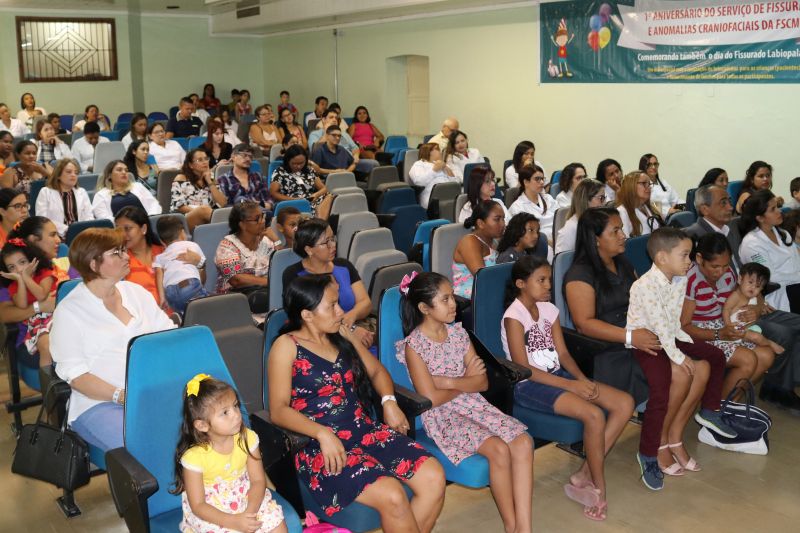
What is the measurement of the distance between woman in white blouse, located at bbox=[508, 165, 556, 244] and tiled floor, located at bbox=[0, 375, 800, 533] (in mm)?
2428

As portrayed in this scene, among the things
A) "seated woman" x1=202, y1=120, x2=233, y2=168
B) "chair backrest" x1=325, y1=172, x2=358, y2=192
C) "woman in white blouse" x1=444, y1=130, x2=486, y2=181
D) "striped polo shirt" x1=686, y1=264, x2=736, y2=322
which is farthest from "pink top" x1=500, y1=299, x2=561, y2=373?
"seated woman" x1=202, y1=120, x2=233, y2=168

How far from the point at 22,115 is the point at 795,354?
12.7 metres

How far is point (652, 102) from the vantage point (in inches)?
381

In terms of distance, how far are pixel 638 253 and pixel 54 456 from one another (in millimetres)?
3096

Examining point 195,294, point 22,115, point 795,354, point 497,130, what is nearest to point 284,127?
point 497,130

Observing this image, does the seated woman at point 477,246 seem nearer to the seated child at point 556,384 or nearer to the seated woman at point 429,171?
the seated child at point 556,384

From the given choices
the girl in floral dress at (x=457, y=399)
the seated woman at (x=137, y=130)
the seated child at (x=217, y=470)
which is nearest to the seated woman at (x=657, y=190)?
the girl in floral dress at (x=457, y=399)

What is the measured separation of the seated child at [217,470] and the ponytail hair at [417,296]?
2.96 feet

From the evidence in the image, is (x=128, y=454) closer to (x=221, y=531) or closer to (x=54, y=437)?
(x=221, y=531)

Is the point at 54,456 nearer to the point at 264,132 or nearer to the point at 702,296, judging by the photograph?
the point at 702,296

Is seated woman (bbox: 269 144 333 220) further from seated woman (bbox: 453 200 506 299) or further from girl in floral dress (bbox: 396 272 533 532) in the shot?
girl in floral dress (bbox: 396 272 533 532)

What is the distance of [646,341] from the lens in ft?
12.0

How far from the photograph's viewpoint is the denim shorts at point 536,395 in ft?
11.0

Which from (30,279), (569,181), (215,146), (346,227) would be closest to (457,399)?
(30,279)
